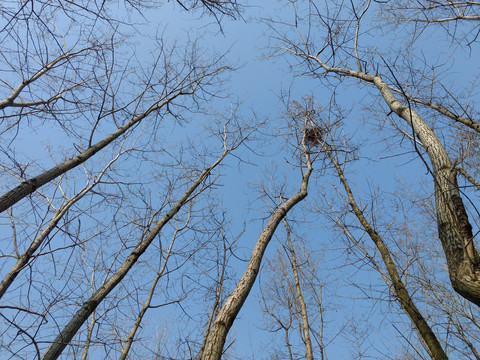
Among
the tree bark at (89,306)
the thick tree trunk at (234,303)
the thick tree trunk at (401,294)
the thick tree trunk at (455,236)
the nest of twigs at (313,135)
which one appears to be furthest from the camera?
the nest of twigs at (313,135)

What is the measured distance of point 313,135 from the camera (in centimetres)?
595

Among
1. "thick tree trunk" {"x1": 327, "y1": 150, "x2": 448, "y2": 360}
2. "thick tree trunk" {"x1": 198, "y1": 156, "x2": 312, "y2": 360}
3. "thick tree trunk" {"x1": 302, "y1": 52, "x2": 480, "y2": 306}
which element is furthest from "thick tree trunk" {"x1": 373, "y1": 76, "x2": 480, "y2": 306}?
"thick tree trunk" {"x1": 198, "y1": 156, "x2": 312, "y2": 360}

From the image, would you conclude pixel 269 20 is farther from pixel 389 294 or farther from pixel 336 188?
pixel 389 294

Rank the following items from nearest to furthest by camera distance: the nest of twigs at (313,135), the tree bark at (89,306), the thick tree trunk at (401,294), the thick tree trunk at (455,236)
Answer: the thick tree trunk at (455,236) < the tree bark at (89,306) < the thick tree trunk at (401,294) < the nest of twigs at (313,135)

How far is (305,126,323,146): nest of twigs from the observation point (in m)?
5.89

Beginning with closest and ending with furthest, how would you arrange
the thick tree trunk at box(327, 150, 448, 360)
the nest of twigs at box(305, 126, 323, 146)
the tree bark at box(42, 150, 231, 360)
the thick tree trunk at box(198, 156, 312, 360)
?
1. the thick tree trunk at box(198, 156, 312, 360)
2. the tree bark at box(42, 150, 231, 360)
3. the thick tree trunk at box(327, 150, 448, 360)
4. the nest of twigs at box(305, 126, 323, 146)

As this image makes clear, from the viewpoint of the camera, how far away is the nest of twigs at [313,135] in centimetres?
589

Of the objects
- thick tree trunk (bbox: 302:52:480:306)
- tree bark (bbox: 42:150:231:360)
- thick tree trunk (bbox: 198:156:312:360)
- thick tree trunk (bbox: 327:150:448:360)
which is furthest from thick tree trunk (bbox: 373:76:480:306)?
tree bark (bbox: 42:150:231:360)

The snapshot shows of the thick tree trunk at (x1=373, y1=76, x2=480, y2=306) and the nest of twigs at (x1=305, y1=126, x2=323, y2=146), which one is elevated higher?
the nest of twigs at (x1=305, y1=126, x2=323, y2=146)

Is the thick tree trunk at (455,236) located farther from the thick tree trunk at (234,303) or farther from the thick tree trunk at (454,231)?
the thick tree trunk at (234,303)

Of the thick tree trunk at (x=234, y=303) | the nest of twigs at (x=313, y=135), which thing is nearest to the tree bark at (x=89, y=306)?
the thick tree trunk at (x=234, y=303)

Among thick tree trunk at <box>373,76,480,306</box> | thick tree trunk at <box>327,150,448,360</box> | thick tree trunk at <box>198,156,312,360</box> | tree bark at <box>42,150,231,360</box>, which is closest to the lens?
thick tree trunk at <box>373,76,480,306</box>

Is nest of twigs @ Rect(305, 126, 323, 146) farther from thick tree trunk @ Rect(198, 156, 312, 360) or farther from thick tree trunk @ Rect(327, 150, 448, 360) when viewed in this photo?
thick tree trunk @ Rect(198, 156, 312, 360)

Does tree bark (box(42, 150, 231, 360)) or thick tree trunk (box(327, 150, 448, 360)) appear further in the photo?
thick tree trunk (box(327, 150, 448, 360))
